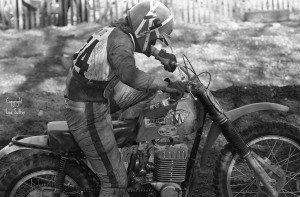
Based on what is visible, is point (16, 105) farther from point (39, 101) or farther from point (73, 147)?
point (73, 147)

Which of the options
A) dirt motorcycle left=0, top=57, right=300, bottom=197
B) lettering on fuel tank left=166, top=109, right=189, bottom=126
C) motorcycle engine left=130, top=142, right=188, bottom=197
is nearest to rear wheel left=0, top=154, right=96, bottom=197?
dirt motorcycle left=0, top=57, right=300, bottom=197

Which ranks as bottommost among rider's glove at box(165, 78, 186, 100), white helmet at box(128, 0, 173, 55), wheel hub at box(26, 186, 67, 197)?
wheel hub at box(26, 186, 67, 197)

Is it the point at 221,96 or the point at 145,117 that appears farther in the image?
the point at 221,96

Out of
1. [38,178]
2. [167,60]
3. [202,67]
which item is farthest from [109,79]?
[202,67]

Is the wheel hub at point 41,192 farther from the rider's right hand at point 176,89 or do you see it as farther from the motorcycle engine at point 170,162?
the rider's right hand at point 176,89

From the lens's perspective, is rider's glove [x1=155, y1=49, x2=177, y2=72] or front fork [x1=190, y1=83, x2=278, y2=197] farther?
front fork [x1=190, y1=83, x2=278, y2=197]

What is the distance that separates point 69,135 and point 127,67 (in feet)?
2.72

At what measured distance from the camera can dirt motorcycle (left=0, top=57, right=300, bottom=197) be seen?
193 inches

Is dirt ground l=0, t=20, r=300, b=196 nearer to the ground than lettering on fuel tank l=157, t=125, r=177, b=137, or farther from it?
nearer to the ground

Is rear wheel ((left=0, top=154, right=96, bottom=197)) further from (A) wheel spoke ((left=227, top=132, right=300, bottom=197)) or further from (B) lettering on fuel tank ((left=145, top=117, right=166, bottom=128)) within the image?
(A) wheel spoke ((left=227, top=132, right=300, bottom=197))

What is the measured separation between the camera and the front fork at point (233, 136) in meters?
5.00

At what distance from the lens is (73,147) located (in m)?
4.89

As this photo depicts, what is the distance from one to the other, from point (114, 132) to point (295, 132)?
1.65m

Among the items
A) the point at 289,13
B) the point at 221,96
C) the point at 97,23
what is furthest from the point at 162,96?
the point at 289,13
